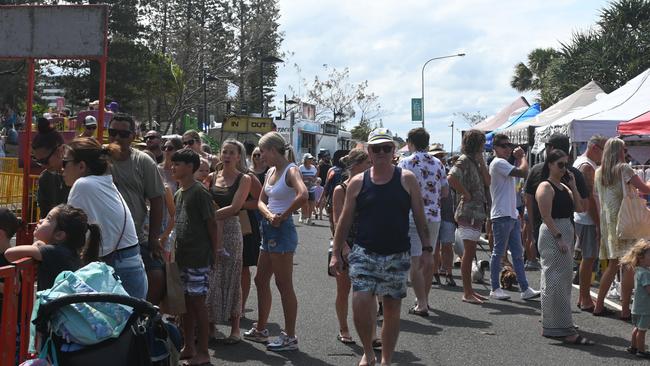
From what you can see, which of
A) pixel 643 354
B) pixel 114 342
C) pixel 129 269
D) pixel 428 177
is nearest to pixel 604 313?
pixel 643 354

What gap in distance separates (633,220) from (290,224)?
3943 millimetres

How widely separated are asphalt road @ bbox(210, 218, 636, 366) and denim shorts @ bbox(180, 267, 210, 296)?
23.9 inches

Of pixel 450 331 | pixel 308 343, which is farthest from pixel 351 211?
pixel 450 331

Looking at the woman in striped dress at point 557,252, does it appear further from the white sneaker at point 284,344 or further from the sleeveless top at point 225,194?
the sleeveless top at point 225,194

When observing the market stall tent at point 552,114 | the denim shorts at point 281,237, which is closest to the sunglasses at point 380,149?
the denim shorts at point 281,237

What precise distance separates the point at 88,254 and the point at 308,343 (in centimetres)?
317

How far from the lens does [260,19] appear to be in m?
51.6

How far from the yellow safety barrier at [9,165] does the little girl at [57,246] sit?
36.6 ft

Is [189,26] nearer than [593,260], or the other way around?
[593,260]

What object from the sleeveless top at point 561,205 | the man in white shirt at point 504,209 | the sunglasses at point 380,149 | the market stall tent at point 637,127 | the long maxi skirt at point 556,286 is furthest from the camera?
the market stall tent at point 637,127

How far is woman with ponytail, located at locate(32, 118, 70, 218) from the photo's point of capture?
6.55 meters

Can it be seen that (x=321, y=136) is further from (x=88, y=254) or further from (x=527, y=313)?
(x=88, y=254)

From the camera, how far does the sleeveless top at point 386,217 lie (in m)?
6.32

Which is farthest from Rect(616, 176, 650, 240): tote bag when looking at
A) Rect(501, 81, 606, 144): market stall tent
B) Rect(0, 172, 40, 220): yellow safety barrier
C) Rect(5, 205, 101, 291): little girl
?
Rect(501, 81, 606, 144): market stall tent
